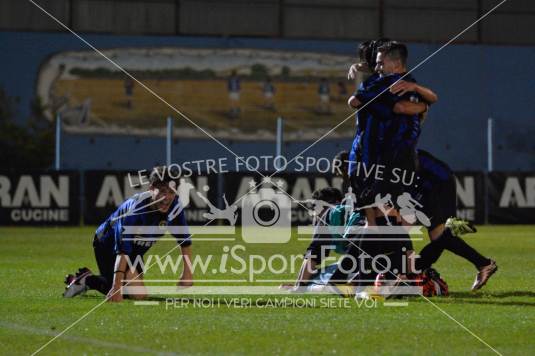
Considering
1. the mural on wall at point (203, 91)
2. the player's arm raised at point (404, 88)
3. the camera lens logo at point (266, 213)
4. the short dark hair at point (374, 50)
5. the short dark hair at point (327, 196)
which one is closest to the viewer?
the player's arm raised at point (404, 88)

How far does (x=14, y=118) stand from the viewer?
38.0m

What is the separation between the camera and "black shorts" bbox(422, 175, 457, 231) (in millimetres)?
10602

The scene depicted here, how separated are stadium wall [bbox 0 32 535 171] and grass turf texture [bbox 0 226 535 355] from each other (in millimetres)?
26333

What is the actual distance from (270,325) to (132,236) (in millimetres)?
2135

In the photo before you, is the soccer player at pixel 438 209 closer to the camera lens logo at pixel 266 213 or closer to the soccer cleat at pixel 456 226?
the soccer cleat at pixel 456 226

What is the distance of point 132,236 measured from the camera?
396 inches

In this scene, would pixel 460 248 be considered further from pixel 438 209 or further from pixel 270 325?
pixel 270 325

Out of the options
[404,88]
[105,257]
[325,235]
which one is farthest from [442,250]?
[105,257]

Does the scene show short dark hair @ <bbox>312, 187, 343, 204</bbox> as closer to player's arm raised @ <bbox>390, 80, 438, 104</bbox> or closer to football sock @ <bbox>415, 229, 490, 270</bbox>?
football sock @ <bbox>415, 229, 490, 270</bbox>

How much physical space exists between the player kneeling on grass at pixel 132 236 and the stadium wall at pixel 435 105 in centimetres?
2707

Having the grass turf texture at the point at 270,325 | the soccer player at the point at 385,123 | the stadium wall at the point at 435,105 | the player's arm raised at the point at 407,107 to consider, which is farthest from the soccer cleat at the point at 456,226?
the stadium wall at the point at 435,105

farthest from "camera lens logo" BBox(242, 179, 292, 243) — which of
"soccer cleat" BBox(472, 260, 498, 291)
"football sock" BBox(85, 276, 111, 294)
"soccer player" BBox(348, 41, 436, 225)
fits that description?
"soccer player" BBox(348, 41, 436, 225)

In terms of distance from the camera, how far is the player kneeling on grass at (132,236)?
10.0 m

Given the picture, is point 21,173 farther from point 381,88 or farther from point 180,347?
point 180,347
